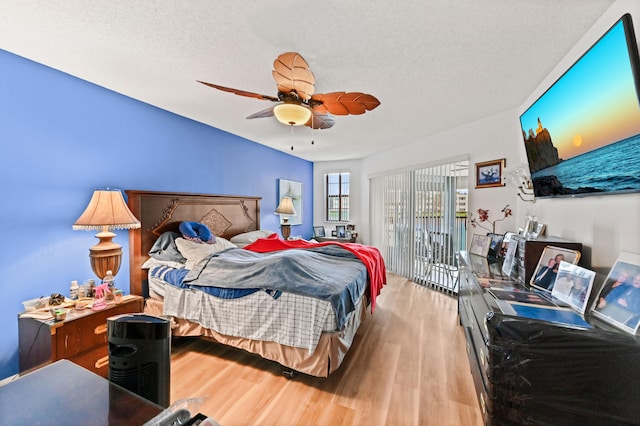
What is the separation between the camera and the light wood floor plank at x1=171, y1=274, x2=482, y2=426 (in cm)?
168

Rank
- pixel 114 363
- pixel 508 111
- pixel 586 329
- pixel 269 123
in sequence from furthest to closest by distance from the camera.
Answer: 1. pixel 269 123
2. pixel 508 111
3. pixel 586 329
4. pixel 114 363

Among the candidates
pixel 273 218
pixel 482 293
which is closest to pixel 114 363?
pixel 482 293

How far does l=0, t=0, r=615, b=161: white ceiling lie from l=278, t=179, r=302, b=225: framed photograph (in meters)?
2.49

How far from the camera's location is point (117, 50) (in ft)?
6.01

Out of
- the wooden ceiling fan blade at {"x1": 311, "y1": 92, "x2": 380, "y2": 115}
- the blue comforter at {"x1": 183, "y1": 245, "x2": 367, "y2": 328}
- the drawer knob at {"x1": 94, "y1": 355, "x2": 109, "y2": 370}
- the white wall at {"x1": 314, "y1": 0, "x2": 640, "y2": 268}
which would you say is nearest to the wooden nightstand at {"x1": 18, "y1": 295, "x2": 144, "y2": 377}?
the drawer knob at {"x1": 94, "y1": 355, "x2": 109, "y2": 370}

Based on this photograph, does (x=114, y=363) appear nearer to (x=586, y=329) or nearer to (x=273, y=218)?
(x=586, y=329)

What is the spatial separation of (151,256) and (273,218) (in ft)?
8.14

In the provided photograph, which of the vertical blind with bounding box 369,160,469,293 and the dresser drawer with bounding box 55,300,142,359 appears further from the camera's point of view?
the vertical blind with bounding box 369,160,469,293

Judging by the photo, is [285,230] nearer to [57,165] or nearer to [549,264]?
[57,165]

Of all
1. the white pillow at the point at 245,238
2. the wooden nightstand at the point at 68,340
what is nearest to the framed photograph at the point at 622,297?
the wooden nightstand at the point at 68,340

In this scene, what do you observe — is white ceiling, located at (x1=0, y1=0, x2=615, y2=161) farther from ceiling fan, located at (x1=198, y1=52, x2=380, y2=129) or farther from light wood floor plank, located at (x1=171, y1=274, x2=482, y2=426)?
light wood floor plank, located at (x1=171, y1=274, x2=482, y2=426)

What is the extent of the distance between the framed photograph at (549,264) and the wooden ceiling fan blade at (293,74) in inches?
76.7

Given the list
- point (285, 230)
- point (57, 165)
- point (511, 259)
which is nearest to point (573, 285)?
point (511, 259)

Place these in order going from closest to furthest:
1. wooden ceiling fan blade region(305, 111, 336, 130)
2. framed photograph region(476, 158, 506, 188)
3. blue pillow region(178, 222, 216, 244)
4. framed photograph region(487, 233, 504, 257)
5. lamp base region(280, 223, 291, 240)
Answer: wooden ceiling fan blade region(305, 111, 336, 130) < framed photograph region(487, 233, 504, 257) < blue pillow region(178, 222, 216, 244) < framed photograph region(476, 158, 506, 188) < lamp base region(280, 223, 291, 240)
